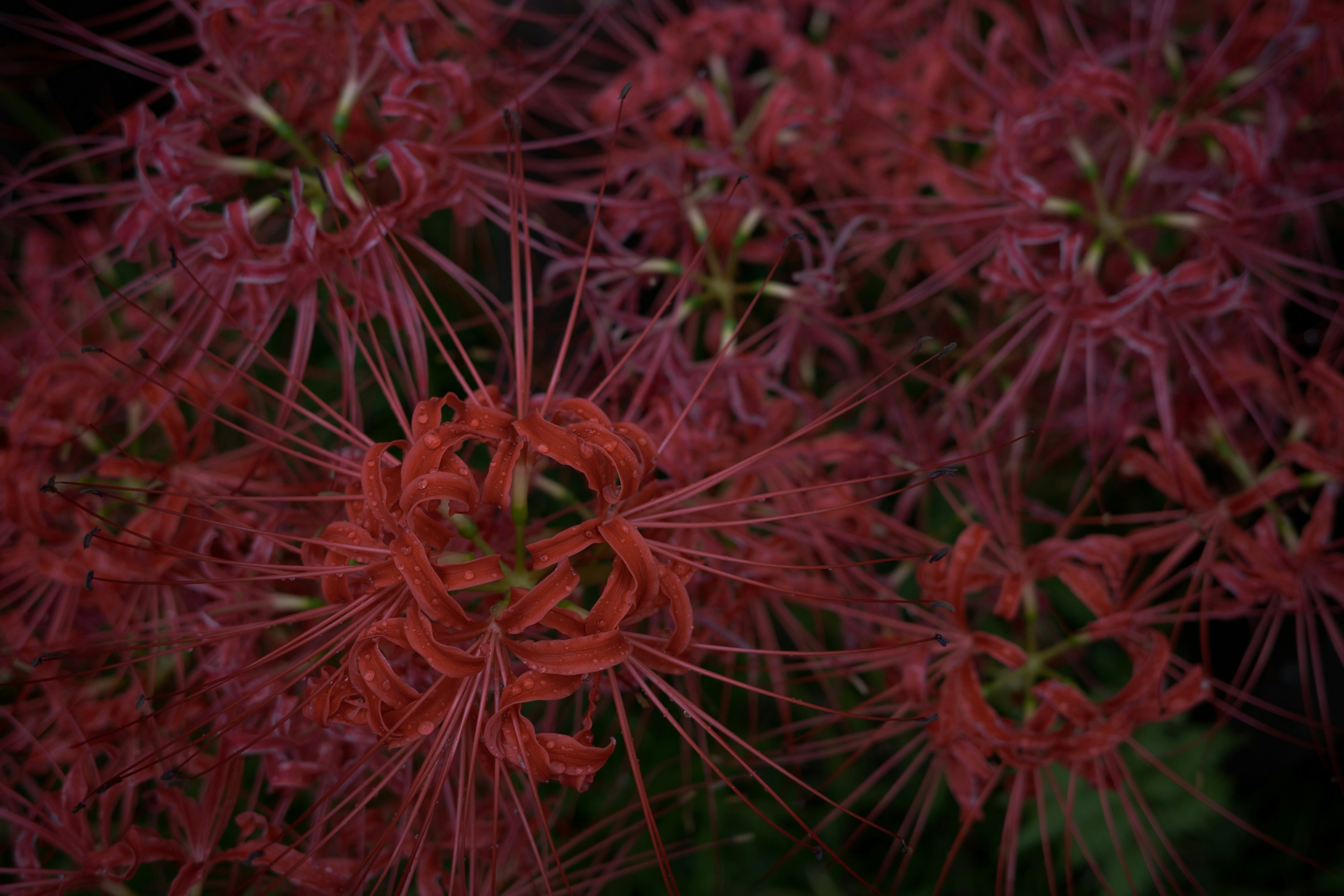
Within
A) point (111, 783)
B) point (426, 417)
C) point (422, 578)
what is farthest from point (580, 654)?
point (111, 783)

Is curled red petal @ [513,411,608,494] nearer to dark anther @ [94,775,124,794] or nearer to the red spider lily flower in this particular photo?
the red spider lily flower

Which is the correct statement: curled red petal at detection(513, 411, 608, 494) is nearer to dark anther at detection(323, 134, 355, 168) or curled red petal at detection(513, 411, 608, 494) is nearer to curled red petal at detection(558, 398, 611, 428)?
curled red petal at detection(558, 398, 611, 428)

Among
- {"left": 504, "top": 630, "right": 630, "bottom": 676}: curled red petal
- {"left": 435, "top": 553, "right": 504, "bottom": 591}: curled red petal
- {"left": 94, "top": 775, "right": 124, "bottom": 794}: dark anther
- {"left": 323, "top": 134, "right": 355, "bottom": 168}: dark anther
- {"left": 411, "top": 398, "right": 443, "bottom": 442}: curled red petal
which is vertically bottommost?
{"left": 94, "top": 775, "right": 124, "bottom": 794}: dark anther

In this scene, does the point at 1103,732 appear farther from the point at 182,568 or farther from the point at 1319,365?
the point at 182,568

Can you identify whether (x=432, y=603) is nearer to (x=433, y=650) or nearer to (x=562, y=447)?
(x=433, y=650)

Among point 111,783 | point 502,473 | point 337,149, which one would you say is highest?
point 337,149

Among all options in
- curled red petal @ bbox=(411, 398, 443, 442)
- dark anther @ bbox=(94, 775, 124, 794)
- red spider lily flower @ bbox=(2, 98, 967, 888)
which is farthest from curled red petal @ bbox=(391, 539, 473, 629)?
dark anther @ bbox=(94, 775, 124, 794)

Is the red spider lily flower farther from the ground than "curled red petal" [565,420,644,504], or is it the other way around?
"curled red petal" [565,420,644,504]

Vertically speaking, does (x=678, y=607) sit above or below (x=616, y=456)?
below

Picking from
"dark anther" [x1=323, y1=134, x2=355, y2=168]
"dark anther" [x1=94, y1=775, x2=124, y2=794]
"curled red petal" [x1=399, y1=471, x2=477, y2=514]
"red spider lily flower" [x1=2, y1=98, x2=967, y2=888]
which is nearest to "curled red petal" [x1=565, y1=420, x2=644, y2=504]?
"red spider lily flower" [x1=2, y1=98, x2=967, y2=888]

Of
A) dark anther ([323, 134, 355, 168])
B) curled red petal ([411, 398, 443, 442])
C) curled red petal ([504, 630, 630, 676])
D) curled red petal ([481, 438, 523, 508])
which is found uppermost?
dark anther ([323, 134, 355, 168])

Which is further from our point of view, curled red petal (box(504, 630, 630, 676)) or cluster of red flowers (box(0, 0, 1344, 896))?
cluster of red flowers (box(0, 0, 1344, 896))
